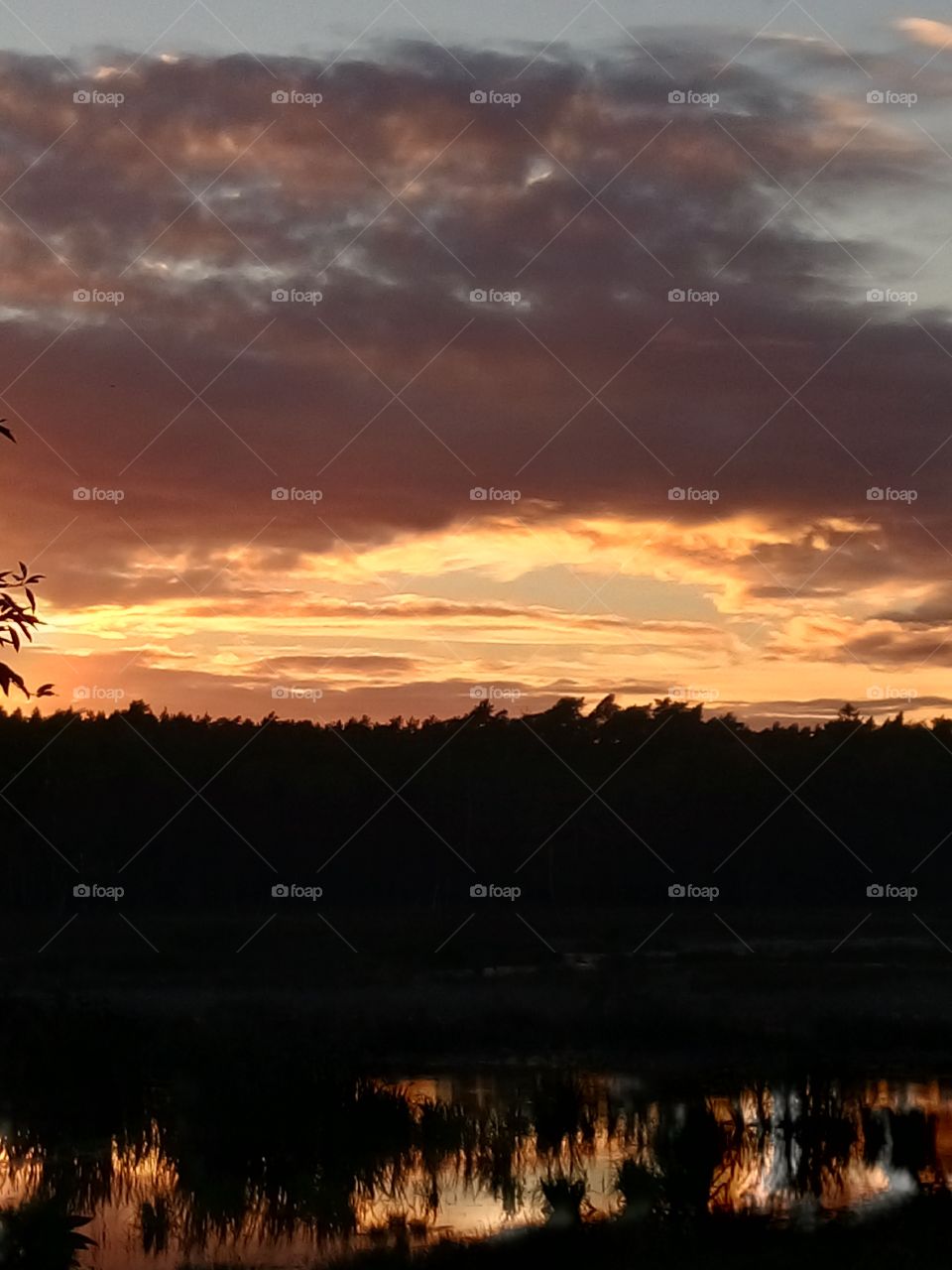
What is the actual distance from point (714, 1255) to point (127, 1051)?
11.5 m

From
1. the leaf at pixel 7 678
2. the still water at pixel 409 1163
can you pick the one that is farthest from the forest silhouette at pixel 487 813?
the leaf at pixel 7 678

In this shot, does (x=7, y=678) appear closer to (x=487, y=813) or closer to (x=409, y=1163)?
(x=409, y=1163)

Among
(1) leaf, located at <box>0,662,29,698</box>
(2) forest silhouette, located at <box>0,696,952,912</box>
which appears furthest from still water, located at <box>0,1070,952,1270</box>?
(2) forest silhouette, located at <box>0,696,952,912</box>

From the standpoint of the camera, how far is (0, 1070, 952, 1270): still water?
13.7m

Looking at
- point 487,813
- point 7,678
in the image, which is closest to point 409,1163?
point 7,678

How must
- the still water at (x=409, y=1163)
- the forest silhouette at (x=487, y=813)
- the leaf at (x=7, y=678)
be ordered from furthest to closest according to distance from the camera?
the forest silhouette at (x=487, y=813)
the still water at (x=409, y=1163)
the leaf at (x=7, y=678)

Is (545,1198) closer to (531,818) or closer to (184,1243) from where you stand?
(184,1243)

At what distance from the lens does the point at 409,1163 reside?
16312 mm

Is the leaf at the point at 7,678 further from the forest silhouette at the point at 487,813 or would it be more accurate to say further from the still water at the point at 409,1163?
the forest silhouette at the point at 487,813

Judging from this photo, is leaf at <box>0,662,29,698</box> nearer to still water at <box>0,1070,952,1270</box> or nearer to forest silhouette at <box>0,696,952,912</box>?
still water at <box>0,1070,952,1270</box>

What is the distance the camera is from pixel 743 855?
81.8 m

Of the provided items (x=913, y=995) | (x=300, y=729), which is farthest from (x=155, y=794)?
(x=913, y=995)

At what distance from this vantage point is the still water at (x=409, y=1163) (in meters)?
13.7

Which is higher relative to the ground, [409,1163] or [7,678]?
[7,678]
